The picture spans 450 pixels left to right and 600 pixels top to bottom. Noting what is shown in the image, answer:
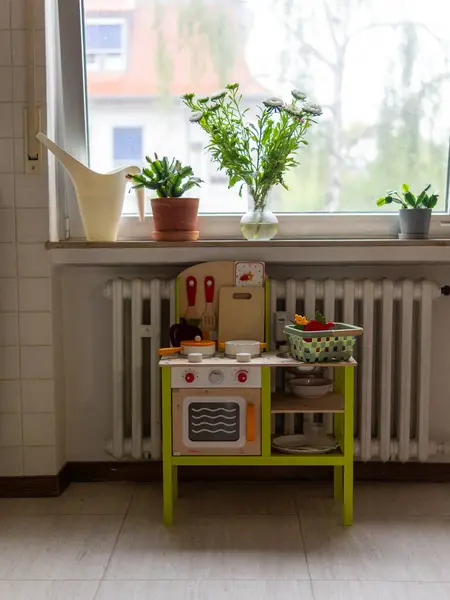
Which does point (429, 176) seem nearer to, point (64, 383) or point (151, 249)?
point (151, 249)

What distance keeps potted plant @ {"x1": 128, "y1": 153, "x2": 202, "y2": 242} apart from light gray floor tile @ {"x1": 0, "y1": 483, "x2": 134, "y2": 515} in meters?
0.83

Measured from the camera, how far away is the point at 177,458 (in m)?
2.00

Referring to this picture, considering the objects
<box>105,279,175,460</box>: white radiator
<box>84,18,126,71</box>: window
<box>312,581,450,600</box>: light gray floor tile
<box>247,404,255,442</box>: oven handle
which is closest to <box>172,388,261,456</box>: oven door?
<box>247,404,255,442</box>: oven handle

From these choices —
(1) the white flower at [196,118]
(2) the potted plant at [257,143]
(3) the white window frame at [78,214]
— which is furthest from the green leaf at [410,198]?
(1) the white flower at [196,118]

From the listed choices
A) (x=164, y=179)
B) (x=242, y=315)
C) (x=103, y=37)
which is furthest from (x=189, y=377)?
(x=103, y=37)

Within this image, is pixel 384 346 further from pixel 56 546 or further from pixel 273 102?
pixel 56 546

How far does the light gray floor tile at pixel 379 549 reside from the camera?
1757mm

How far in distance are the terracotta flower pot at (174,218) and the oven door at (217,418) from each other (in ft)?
1.71

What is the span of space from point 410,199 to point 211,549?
1.23 metres

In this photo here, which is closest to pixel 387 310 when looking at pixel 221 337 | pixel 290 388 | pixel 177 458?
pixel 290 388

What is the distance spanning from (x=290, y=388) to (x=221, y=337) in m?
0.27

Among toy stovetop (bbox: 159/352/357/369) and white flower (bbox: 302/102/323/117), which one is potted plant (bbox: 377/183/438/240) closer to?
white flower (bbox: 302/102/323/117)

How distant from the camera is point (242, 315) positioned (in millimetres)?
2203

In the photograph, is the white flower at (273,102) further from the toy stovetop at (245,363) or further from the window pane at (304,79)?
the toy stovetop at (245,363)
